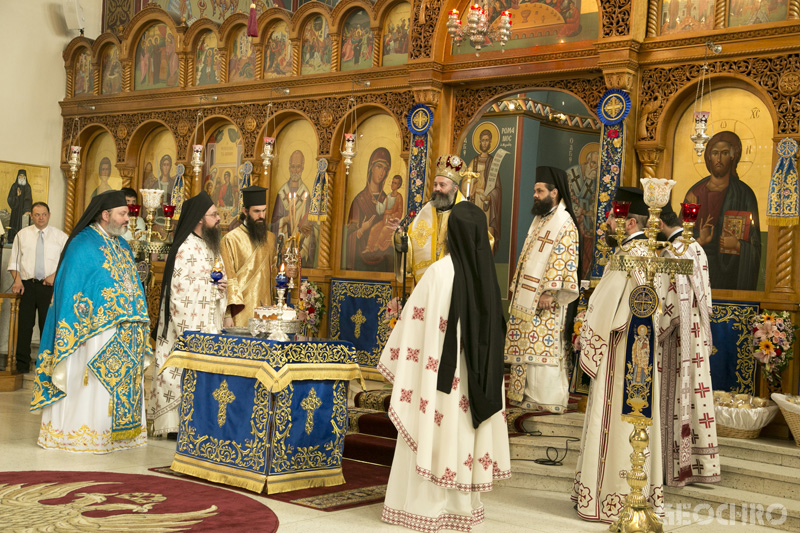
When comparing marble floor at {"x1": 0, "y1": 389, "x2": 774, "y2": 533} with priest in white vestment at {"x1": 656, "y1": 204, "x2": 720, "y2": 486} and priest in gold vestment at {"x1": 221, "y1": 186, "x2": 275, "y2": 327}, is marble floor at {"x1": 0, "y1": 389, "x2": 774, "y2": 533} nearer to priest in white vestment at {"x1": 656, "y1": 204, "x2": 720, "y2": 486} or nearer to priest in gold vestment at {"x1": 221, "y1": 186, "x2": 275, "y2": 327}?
priest in white vestment at {"x1": 656, "y1": 204, "x2": 720, "y2": 486}

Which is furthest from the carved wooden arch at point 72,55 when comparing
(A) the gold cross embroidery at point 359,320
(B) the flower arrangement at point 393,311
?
(B) the flower arrangement at point 393,311

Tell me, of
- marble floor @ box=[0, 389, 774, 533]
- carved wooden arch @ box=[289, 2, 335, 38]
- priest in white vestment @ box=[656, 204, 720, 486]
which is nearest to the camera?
marble floor @ box=[0, 389, 774, 533]

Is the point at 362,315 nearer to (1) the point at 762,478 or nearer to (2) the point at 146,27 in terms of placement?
(1) the point at 762,478

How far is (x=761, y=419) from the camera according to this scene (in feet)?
22.5

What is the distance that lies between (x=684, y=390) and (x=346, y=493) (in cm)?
232

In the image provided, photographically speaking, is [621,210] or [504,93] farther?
[504,93]

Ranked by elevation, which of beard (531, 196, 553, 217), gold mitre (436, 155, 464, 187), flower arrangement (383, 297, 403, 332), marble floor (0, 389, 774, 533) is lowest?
marble floor (0, 389, 774, 533)

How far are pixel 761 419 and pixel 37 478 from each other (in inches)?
201

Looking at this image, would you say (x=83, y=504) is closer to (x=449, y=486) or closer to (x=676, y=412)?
(x=449, y=486)

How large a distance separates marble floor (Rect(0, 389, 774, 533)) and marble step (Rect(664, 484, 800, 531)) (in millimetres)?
68

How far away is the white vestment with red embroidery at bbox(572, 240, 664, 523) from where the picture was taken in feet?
18.0

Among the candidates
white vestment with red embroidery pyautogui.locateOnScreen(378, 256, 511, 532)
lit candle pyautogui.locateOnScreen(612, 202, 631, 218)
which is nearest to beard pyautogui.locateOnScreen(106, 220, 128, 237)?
white vestment with red embroidery pyautogui.locateOnScreen(378, 256, 511, 532)

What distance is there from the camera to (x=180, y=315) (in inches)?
301

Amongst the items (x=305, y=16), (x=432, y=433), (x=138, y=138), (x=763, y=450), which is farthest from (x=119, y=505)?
(x=138, y=138)
